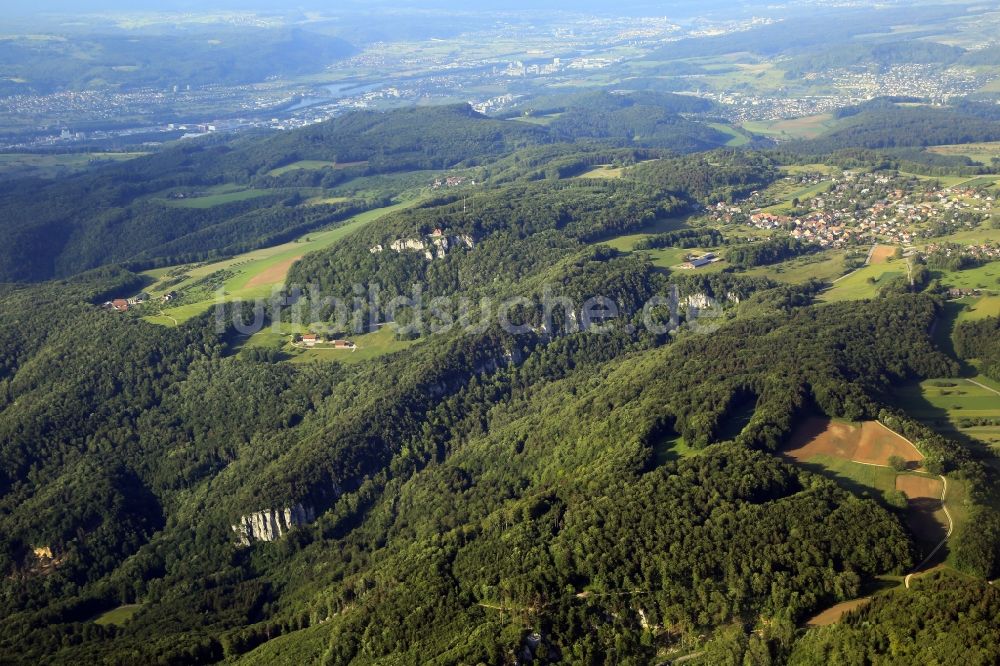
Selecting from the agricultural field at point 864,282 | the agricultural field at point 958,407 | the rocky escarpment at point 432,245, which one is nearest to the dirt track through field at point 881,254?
the agricultural field at point 864,282

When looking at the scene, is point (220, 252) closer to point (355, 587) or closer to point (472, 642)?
point (355, 587)

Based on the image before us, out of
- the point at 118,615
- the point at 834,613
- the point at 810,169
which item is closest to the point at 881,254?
the point at 810,169

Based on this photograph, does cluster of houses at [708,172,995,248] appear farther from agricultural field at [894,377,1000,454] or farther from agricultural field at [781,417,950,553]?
agricultural field at [781,417,950,553]

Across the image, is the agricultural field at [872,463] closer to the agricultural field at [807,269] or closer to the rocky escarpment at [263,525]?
the rocky escarpment at [263,525]

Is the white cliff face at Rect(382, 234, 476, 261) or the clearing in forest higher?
the white cliff face at Rect(382, 234, 476, 261)

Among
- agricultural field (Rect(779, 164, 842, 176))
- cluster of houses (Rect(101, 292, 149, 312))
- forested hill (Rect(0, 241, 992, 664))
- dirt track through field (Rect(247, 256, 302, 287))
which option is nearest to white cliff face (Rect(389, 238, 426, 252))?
dirt track through field (Rect(247, 256, 302, 287))

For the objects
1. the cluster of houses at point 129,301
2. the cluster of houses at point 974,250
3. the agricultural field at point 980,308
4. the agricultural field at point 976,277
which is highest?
the cluster of houses at point 974,250
